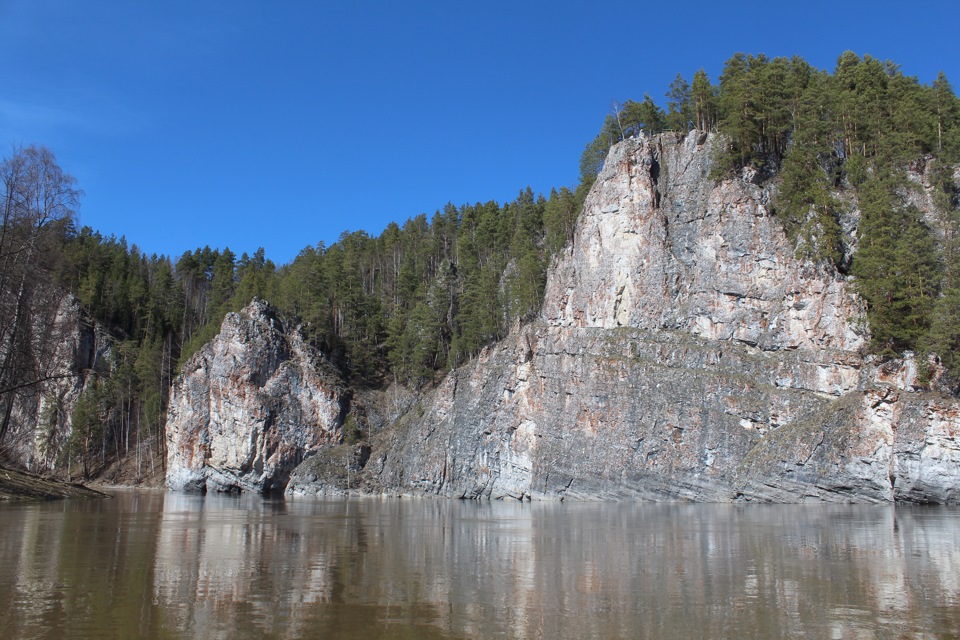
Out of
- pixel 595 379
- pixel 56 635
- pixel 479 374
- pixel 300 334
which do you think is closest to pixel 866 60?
pixel 595 379

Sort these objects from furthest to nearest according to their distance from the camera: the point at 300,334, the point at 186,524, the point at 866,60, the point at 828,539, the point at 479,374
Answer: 1. the point at 300,334
2. the point at 479,374
3. the point at 866,60
4. the point at 186,524
5. the point at 828,539

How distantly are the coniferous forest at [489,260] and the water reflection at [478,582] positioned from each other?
1474cm

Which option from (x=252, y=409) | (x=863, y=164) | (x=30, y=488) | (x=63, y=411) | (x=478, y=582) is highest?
(x=863, y=164)

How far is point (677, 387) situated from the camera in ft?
186

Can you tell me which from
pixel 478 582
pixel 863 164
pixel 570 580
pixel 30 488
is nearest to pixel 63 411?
pixel 30 488

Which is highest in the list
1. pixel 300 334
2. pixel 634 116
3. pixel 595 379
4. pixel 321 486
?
pixel 634 116

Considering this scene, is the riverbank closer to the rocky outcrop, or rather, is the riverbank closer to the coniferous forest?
the coniferous forest

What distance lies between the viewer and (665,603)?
13.0 meters

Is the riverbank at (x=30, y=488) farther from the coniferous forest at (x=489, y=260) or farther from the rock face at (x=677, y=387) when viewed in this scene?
the rock face at (x=677, y=387)

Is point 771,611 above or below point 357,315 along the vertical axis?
below

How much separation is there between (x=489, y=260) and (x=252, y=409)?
117 feet

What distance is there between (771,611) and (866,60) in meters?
71.3

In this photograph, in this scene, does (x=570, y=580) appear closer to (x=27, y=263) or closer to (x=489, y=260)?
(x=27, y=263)

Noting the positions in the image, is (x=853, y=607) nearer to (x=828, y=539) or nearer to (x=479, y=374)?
(x=828, y=539)
